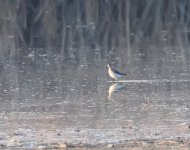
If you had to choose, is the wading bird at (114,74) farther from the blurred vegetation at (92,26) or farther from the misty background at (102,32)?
the blurred vegetation at (92,26)

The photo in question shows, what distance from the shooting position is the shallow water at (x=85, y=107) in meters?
8.16

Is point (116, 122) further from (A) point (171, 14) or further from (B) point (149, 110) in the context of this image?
(A) point (171, 14)

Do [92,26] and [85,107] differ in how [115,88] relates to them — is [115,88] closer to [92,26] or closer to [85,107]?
[85,107]

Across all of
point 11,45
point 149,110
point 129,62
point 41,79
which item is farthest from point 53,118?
point 11,45

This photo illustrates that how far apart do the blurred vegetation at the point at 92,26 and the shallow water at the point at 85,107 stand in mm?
2662

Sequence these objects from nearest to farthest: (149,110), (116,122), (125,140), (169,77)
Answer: (125,140) < (116,122) < (149,110) < (169,77)

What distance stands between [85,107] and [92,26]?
30.0 feet

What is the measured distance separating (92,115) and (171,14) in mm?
10685

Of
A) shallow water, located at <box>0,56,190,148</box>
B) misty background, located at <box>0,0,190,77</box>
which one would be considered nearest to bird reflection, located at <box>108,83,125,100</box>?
shallow water, located at <box>0,56,190,148</box>

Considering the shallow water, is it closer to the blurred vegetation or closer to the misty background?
the misty background

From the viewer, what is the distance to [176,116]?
905cm

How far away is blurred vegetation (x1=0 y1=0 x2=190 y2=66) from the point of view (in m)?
15.9

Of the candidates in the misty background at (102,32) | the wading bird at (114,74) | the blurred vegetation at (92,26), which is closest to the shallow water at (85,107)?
the wading bird at (114,74)

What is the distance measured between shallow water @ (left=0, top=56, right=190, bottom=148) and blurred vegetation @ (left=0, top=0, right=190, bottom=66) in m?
2.66
